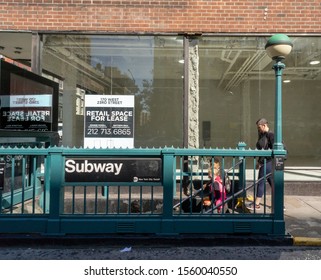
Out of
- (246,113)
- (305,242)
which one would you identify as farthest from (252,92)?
(305,242)

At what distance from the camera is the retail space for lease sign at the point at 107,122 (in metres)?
7.87

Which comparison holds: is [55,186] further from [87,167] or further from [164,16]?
[164,16]

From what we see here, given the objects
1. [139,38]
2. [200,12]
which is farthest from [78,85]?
[200,12]

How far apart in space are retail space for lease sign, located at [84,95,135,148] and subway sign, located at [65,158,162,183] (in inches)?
121

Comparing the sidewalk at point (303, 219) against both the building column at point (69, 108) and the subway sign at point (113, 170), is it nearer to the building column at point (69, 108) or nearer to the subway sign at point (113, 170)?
the subway sign at point (113, 170)

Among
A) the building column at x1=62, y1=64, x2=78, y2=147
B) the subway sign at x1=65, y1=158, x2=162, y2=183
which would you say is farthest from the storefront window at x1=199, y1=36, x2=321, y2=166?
the subway sign at x1=65, y1=158, x2=162, y2=183

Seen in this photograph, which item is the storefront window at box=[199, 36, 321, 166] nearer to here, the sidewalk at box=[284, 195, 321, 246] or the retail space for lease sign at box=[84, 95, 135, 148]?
the retail space for lease sign at box=[84, 95, 135, 148]

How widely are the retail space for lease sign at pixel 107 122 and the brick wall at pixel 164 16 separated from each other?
73.0 inches

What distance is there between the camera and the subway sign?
15.5 feet

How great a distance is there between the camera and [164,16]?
26.6 feet

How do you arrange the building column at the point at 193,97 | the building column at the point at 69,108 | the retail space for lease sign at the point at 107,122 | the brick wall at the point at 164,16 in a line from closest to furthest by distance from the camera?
the retail space for lease sign at the point at 107,122, the brick wall at the point at 164,16, the building column at the point at 193,97, the building column at the point at 69,108

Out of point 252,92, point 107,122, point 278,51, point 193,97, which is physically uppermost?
point 252,92

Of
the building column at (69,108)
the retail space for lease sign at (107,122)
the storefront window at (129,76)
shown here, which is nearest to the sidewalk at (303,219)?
the storefront window at (129,76)

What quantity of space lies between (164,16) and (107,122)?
3.02m
